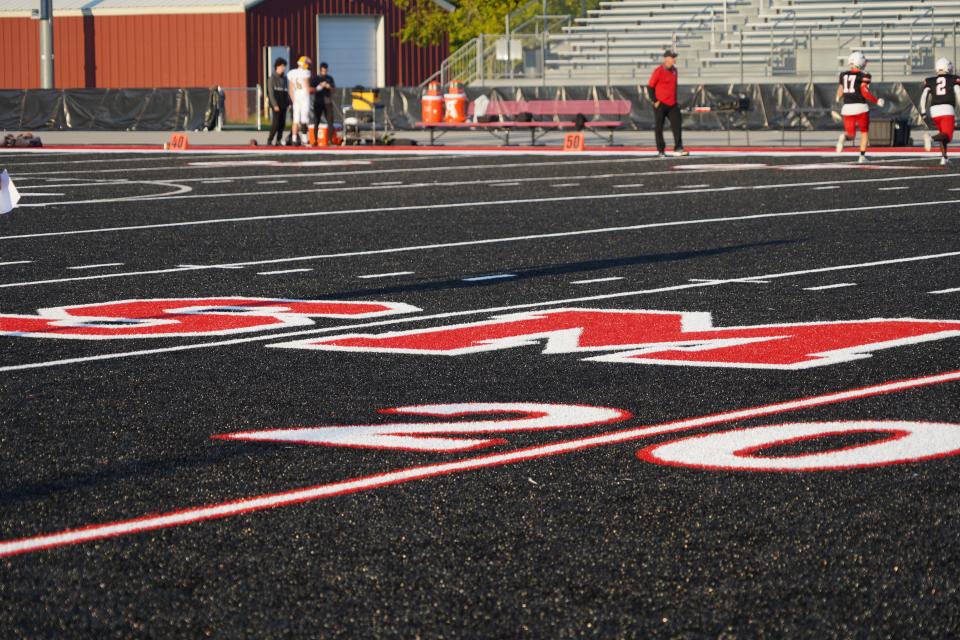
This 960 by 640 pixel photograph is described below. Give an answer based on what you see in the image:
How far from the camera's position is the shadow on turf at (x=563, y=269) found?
11.0 metres

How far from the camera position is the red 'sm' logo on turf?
8.15 meters

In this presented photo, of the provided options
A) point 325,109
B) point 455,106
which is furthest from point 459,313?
point 455,106

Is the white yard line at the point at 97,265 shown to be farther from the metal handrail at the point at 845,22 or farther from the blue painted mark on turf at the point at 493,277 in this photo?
the metal handrail at the point at 845,22

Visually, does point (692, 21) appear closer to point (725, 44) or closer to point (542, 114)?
point (725, 44)

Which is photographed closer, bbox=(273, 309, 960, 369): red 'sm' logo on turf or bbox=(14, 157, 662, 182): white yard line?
bbox=(273, 309, 960, 369): red 'sm' logo on turf

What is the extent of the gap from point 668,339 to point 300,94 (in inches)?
1047

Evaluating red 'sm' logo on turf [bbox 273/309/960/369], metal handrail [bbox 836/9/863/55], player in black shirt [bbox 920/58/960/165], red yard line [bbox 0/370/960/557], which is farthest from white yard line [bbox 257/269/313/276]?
metal handrail [bbox 836/9/863/55]

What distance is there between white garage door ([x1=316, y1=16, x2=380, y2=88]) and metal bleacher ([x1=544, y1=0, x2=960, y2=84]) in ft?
28.2

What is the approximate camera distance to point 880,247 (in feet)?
44.2

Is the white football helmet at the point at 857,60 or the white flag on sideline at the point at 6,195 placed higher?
the white football helmet at the point at 857,60

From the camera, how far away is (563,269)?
1222 cm

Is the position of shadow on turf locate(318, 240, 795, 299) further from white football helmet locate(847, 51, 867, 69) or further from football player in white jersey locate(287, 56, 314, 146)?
football player in white jersey locate(287, 56, 314, 146)

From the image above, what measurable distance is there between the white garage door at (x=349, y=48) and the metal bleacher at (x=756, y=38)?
28.2ft

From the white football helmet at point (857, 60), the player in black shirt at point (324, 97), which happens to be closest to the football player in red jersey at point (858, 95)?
the white football helmet at point (857, 60)
